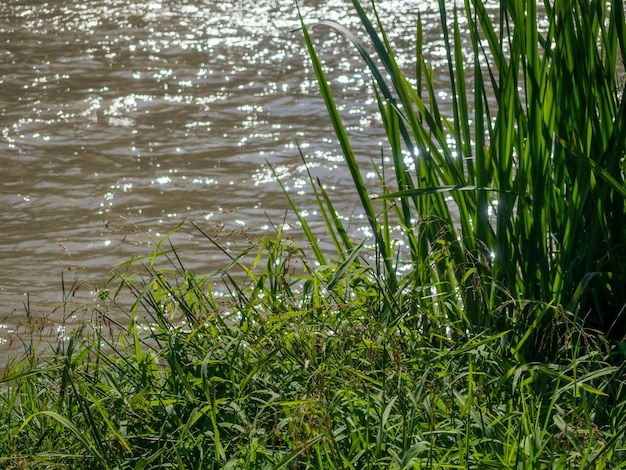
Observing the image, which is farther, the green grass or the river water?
the river water

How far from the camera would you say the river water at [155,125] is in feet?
13.6

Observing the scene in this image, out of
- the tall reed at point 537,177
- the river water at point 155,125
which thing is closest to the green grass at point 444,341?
the tall reed at point 537,177

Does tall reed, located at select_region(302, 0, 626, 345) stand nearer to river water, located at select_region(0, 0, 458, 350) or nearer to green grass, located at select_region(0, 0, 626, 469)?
green grass, located at select_region(0, 0, 626, 469)

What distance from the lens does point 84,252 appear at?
13.4 ft

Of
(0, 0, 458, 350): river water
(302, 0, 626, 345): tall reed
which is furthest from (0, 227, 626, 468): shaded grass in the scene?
(0, 0, 458, 350): river water

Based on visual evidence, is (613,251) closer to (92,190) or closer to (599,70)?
(599,70)

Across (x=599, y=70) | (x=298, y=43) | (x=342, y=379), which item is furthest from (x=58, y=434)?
(x=298, y=43)

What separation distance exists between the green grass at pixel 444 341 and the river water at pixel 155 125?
0.80 metres

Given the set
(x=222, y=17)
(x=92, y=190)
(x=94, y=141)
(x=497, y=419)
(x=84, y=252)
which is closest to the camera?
(x=497, y=419)

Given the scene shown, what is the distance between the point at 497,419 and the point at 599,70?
0.93 m

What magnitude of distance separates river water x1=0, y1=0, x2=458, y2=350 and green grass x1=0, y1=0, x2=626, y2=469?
31.6 inches

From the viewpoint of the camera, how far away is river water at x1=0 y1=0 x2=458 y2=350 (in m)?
4.16

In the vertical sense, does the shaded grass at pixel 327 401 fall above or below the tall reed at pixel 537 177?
below

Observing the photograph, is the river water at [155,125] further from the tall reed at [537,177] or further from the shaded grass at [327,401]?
the tall reed at [537,177]
